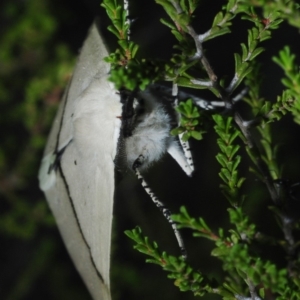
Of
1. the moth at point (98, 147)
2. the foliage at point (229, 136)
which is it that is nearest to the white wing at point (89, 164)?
the moth at point (98, 147)

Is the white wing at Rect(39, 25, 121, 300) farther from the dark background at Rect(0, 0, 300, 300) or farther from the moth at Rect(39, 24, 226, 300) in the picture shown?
the dark background at Rect(0, 0, 300, 300)

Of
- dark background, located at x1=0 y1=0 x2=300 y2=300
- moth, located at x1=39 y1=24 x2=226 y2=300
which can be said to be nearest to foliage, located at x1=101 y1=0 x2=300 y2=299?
moth, located at x1=39 y1=24 x2=226 y2=300

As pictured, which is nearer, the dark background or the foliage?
the foliage

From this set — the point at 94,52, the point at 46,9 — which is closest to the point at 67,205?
the point at 94,52

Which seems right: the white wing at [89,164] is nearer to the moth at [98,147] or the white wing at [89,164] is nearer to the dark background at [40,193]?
the moth at [98,147]

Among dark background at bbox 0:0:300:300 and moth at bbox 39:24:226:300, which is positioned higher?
moth at bbox 39:24:226:300

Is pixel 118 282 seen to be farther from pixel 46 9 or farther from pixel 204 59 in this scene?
pixel 204 59
